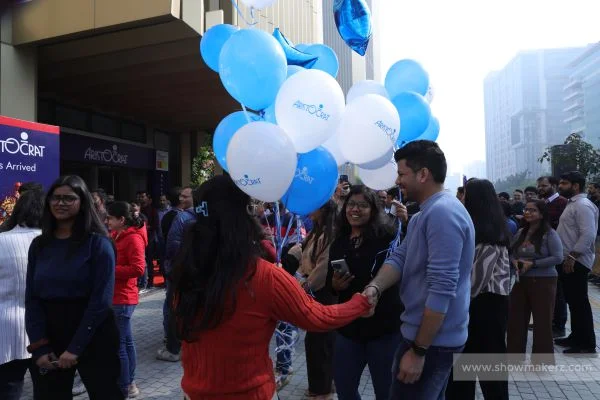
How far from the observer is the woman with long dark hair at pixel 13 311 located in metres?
2.71

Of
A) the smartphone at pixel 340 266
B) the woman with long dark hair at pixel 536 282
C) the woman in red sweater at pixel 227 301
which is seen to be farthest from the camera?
the woman with long dark hair at pixel 536 282

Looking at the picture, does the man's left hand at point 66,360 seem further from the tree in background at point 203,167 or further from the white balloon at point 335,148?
the tree in background at point 203,167

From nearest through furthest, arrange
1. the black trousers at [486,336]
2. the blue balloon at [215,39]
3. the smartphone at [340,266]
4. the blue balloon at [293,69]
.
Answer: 1. the smartphone at [340,266]
2. the black trousers at [486,336]
3. the blue balloon at [293,69]
4. the blue balloon at [215,39]

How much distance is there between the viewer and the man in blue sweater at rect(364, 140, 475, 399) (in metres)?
1.96

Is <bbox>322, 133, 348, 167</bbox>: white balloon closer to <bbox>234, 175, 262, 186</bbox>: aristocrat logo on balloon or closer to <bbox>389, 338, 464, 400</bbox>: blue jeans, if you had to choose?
<bbox>234, 175, 262, 186</bbox>: aristocrat logo on balloon

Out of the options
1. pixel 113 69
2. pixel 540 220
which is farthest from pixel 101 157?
pixel 540 220

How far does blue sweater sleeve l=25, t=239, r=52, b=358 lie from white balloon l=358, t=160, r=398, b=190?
2269 millimetres

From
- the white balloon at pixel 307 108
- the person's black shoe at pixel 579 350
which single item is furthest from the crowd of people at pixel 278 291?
the person's black shoe at pixel 579 350

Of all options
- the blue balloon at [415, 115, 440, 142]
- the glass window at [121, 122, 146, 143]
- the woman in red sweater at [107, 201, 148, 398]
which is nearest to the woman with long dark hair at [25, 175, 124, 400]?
the woman in red sweater at [107, 201, 148, 398]

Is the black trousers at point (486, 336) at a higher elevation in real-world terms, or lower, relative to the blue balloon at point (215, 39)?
lower

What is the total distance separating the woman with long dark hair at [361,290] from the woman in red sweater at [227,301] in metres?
0.93

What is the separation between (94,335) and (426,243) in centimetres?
195

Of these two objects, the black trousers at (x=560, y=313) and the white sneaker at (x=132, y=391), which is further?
the black trousers at (x=560, y=313)

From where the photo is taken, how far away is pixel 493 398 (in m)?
3.15
